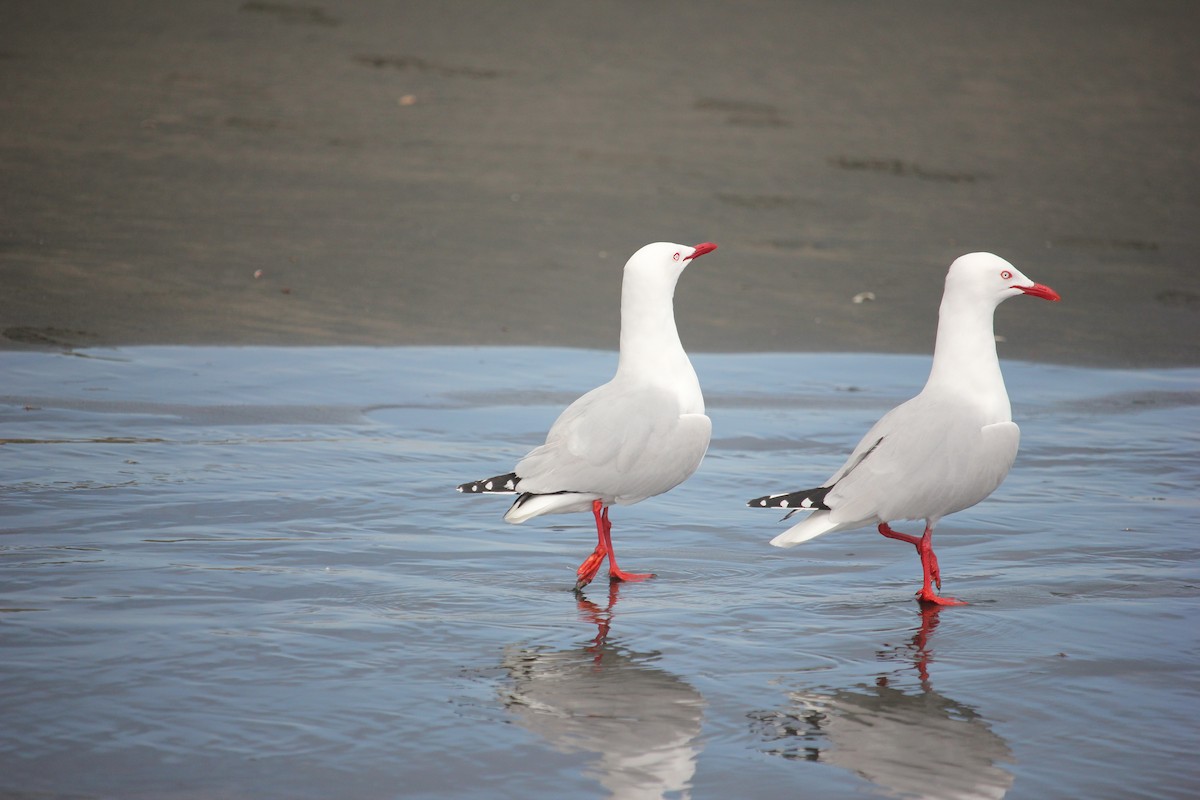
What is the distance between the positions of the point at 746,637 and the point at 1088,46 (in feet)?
47.6

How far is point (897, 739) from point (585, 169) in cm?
955

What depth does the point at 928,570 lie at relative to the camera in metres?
5.45

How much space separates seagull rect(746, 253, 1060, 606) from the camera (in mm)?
5430

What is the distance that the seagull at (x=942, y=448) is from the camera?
5430 mm

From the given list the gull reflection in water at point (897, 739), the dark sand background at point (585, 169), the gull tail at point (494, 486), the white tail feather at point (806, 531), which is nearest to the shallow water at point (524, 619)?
the gull reflection in water at point (897, 739)

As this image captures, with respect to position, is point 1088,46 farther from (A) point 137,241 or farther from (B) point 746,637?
(B) point 746,637

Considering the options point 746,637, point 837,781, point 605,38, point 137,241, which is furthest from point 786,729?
point 605,38

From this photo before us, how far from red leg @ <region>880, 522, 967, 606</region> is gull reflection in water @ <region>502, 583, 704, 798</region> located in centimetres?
119

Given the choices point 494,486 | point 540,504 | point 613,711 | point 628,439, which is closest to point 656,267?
point 628,439

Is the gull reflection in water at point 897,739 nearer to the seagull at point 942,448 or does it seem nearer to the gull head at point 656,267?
the seagull at point 942,448

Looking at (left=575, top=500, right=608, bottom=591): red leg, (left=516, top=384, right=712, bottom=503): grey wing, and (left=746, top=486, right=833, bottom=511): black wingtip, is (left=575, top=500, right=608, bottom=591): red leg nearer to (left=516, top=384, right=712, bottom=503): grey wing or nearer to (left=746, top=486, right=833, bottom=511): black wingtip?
(left=516, top=384, right=712, bottom=503): grey wing

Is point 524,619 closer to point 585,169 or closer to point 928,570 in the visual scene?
point 928,570

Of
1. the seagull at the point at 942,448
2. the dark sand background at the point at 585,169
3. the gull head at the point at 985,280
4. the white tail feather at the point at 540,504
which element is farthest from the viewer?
the dark sand background at the point at 585,169

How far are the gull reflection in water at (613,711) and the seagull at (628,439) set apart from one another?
0.83 metres
